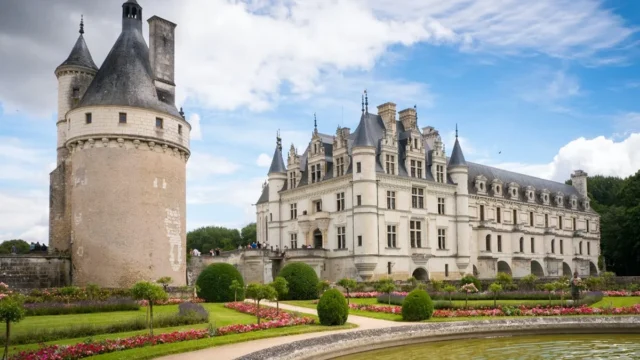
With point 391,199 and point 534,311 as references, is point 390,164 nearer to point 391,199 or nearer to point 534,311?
point 391,199

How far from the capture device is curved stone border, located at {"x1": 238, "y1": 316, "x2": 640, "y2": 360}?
1486 centimetres

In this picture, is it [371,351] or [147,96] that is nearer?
[371,351]

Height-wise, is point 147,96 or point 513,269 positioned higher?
point 147,96

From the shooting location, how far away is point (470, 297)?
29.1 meters

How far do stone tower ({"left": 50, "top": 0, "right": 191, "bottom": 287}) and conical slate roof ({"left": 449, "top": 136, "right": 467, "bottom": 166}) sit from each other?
2307cm

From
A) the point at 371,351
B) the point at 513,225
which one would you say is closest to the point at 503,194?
the point at 513,225

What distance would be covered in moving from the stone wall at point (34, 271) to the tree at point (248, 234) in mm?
51053

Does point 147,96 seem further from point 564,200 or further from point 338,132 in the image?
point 564,200

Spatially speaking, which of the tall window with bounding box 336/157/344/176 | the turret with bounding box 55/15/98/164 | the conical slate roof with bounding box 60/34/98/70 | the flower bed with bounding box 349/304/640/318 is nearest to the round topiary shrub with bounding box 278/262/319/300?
the flower bed with bounding box 349/304/640/318

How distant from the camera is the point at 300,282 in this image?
30047 mm

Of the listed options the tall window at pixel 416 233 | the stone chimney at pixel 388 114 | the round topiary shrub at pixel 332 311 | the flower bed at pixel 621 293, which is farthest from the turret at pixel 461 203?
the round topiary shrub at pixel 332 311

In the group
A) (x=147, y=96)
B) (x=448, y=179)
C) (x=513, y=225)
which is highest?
(x=147, y=96)

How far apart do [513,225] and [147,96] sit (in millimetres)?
35884

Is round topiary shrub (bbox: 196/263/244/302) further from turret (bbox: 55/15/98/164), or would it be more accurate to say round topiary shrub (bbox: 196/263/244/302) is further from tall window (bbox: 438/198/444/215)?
tall window (bbox: 438/198/444/215)
